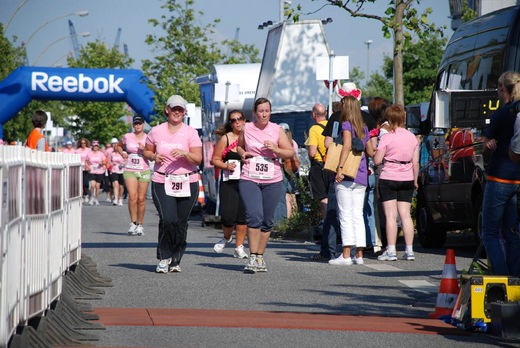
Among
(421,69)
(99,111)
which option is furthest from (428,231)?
(99,111)

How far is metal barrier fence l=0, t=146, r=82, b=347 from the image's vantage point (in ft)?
15.8

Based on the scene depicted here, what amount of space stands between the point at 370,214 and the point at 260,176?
7.62ft

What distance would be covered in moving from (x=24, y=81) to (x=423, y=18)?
1832cm

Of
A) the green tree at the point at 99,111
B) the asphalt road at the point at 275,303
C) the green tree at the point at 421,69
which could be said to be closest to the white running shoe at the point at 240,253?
the asphalt road at the point at 275,303

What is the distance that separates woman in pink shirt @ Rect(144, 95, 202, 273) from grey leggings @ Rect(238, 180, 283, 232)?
0.58 m

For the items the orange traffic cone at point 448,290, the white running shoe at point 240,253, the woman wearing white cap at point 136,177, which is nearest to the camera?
the orange traffic cone at point 448,290

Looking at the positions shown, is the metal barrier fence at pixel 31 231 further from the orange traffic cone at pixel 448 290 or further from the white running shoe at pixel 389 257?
the white running shoe at pixel 389 257

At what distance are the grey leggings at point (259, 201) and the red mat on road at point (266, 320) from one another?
288 cm

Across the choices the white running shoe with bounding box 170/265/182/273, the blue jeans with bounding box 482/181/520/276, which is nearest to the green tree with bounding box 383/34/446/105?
the white running shoe with bounding box 170/265/182/273

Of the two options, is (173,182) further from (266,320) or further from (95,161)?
(95,161)

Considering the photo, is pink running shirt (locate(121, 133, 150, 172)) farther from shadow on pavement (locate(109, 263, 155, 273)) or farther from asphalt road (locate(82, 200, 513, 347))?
shadow on pavement (locate(109, 263, 155, 273))

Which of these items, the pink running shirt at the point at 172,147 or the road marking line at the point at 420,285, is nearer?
the road marking line at the point at 420,285

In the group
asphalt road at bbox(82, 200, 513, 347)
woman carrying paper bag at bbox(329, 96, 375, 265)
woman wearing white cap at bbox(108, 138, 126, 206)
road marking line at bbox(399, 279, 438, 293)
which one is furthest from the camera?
woman wearing white cap at bbox(108, 138, 126, 206)

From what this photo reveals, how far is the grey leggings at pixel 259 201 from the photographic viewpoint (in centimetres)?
1045
